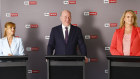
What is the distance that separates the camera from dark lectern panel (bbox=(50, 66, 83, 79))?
270 centimetres

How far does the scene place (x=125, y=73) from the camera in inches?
95.8

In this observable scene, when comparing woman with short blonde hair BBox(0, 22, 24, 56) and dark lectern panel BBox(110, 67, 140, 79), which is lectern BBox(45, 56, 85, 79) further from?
woman with short blonde hair BBox(0, 22, 24, 56)

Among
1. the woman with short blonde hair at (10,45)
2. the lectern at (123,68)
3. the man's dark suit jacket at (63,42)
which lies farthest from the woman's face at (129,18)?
the woman with short blonde hair at (10,45)

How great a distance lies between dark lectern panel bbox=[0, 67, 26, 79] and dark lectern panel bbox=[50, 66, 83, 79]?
0.40 m

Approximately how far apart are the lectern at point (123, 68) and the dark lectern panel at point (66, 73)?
1.37 feet

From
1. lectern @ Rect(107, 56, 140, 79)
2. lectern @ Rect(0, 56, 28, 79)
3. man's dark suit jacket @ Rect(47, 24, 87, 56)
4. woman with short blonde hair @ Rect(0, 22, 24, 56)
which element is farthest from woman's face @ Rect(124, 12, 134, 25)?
woman with short blonde hair @ Rect(0, 22, 24, 56)

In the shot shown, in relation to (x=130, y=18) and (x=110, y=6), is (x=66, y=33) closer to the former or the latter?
(x=130, y=18)

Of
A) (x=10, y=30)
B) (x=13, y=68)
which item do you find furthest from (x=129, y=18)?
(x=10, y=30)

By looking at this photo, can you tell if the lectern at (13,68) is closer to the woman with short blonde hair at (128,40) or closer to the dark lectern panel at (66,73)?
the dark lectern panel at (66,73)

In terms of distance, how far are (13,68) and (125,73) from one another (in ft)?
4.55

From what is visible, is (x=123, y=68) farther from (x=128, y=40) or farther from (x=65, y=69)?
(x=128, y=40)

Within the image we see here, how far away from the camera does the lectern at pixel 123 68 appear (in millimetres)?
2406

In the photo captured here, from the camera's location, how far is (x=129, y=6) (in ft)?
15.9

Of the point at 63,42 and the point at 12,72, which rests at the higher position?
the point at 63,42
